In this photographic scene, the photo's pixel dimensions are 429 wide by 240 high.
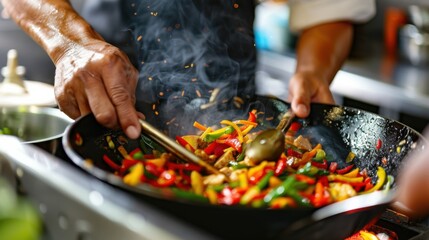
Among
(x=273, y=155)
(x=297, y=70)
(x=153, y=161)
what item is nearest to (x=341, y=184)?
(x=273, y=155)

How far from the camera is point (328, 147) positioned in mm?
1898

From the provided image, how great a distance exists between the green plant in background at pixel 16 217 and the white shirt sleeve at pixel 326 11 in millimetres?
1675

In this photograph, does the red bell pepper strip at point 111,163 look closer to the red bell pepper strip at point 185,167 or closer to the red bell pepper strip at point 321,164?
the red bell pepper strip at point 185,167

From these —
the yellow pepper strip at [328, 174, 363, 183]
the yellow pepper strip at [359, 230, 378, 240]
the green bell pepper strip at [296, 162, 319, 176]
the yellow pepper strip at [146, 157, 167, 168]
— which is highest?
the yellow pepper strip at [146, 157, 167, 168]

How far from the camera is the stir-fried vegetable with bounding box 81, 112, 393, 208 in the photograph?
1.39 meters

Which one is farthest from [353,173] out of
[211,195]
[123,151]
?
[123,151]

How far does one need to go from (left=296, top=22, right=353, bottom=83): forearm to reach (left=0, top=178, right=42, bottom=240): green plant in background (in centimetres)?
137

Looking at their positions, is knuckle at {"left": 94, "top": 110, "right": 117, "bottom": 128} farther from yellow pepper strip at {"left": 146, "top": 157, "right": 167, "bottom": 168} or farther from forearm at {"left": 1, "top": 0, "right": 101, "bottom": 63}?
forearm at {"left": 1, "top": 0, "right": 101, "bottom": 63}

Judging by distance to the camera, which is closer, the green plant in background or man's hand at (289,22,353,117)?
the green plant in background

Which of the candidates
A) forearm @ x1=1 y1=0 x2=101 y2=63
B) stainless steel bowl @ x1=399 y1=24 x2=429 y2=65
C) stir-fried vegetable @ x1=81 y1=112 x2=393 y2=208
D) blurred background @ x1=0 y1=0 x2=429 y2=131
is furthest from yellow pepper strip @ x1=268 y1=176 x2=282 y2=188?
stainless steel bowl @ x1=399 y1=24 x2=429 y2=65

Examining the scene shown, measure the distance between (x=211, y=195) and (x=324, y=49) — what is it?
3.76 ft

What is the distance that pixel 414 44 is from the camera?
4160mm

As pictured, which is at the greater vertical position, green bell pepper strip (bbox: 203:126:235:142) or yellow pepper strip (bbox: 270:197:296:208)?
yellow pepper strip (bbox: 270:197:296:208)

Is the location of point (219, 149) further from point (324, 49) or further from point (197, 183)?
point (324, 49)
